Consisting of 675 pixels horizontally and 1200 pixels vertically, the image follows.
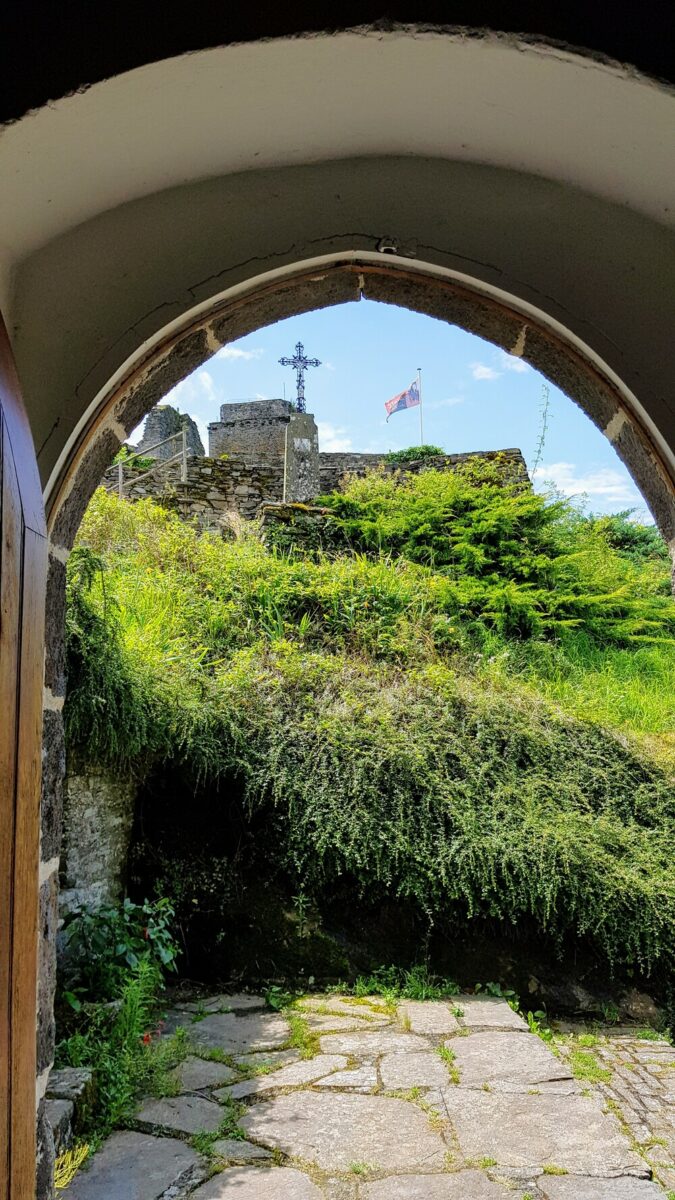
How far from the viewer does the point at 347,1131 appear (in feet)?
8.50

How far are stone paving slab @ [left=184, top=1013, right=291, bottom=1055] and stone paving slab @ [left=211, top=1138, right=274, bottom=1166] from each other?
2.40ft

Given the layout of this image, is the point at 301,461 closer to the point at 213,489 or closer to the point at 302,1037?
the point at 213,489

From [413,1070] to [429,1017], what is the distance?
65 cm

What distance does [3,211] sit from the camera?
1.36 m

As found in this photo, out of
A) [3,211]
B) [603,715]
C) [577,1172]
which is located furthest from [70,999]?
[603,715]

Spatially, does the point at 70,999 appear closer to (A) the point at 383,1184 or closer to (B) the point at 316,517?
(A) the point at 383,1184

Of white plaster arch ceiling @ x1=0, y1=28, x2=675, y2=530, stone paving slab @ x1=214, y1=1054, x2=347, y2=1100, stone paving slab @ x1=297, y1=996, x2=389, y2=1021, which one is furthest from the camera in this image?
stone paving slab @ x1=297, y1=996, x2=389, y2=1021

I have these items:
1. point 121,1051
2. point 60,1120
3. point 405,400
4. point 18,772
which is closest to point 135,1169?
point 60,1120

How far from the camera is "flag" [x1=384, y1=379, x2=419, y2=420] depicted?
1185 centimetres

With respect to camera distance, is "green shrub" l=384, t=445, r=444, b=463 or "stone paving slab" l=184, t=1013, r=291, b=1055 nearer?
"stone paving slab" l=184, t=1013, r=291, b=1055

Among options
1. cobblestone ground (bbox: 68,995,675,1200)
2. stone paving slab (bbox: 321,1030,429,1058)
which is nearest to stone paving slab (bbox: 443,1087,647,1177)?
cobblestone ground (bbox: 68,995,675,1200)

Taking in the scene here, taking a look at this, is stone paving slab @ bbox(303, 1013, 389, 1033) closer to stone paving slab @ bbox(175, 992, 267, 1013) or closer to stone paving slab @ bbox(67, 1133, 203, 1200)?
stone paving slab @ bbox(175, 992, 267, 1013)

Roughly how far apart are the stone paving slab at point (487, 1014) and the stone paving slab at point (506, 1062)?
108 millimetres

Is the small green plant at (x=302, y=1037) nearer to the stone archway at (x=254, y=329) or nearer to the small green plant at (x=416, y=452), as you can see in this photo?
the stone archway at (x=254, y=329)
